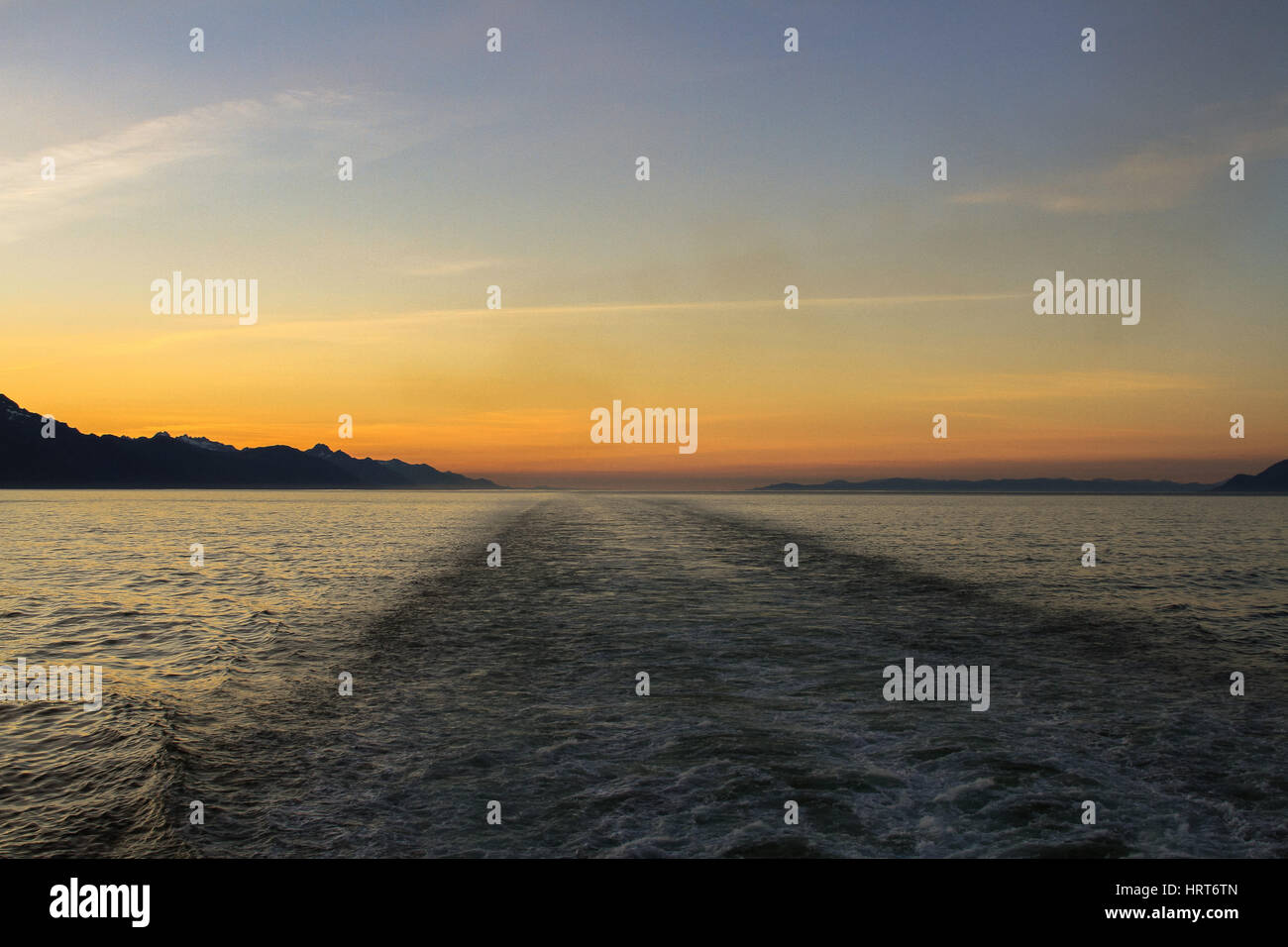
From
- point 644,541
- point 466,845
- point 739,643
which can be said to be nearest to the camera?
point 466,845

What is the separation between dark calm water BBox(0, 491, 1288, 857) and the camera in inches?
401

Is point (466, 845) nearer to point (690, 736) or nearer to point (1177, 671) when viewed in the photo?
point (690, 736)

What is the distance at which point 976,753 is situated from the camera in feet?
43.4

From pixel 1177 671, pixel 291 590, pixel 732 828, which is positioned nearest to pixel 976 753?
pixel 732 828

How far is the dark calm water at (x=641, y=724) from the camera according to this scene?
10.2 metres

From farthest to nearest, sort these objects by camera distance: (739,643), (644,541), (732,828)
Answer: (644,541) → (739,643) → (732,828)

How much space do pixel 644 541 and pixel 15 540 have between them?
5345 cm

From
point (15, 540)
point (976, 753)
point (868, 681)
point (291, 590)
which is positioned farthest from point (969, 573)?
point (15, 540)

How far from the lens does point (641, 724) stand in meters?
14.7

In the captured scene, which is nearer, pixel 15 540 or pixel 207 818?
pixel 207 818

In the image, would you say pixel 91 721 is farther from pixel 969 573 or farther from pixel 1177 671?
pixel 969 573

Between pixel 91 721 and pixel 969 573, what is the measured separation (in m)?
38.3
